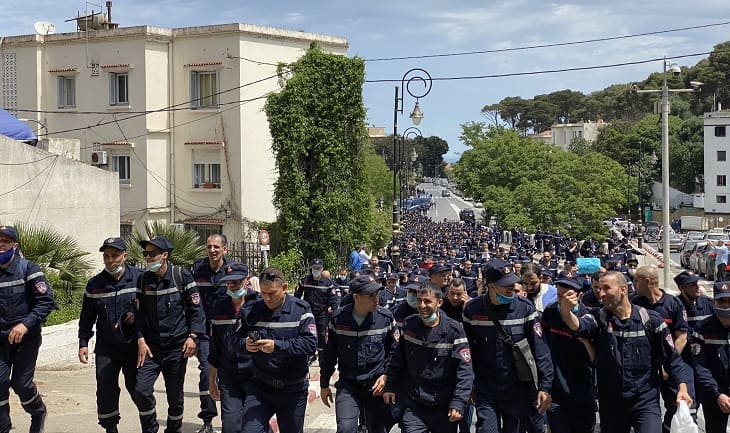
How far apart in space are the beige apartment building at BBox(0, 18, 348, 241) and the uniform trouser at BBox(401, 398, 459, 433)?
2760 cm

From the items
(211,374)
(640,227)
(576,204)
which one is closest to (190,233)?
(211,374)

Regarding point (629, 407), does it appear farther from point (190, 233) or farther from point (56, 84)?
point (56, 84)

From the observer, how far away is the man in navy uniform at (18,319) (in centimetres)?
798

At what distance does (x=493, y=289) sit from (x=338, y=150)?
73.6 ft

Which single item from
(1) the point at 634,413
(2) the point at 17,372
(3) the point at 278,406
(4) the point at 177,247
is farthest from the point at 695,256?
(2) the point at 17,372

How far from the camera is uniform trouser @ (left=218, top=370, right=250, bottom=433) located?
7.91 m

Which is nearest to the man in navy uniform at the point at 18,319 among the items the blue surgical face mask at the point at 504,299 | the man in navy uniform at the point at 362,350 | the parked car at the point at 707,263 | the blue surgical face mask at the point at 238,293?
the blue surgical face mask at the point at 238,293

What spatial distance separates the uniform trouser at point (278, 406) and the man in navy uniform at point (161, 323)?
117 centimetres

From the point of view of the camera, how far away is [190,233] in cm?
1748

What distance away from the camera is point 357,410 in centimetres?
762

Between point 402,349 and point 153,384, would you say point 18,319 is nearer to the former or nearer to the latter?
point 153,384

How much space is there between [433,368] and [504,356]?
2.05 feet

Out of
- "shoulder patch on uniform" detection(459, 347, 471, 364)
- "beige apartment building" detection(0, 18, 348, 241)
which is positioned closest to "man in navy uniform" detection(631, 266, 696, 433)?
"shoulder patch on uniform" detection(459, 347, 471, 364)

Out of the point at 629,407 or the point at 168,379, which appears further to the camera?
the point at 168,379
